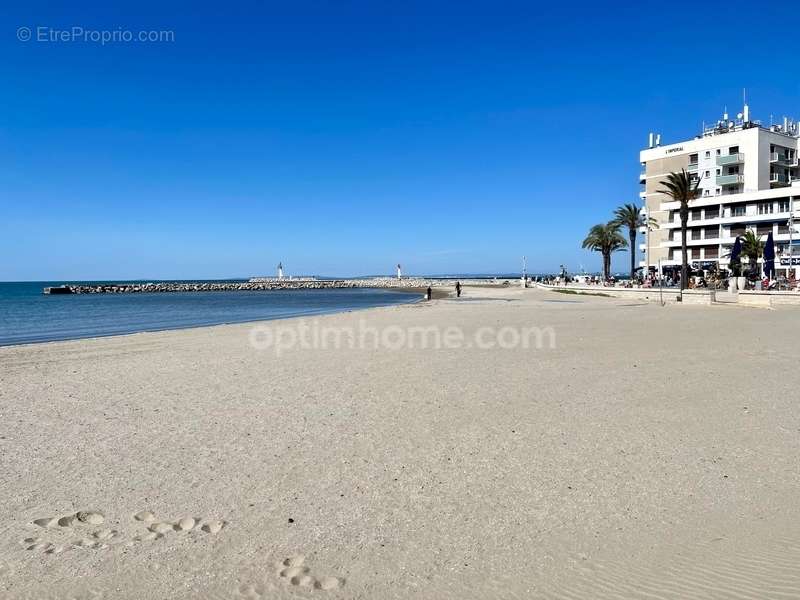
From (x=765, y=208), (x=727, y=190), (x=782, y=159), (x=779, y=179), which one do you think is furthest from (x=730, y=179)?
(x=782, y=159)

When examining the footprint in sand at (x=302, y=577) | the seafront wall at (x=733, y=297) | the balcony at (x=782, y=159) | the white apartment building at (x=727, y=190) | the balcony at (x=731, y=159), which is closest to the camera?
the footprint in sand at (x=302, y=577)

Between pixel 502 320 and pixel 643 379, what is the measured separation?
50.7 ft

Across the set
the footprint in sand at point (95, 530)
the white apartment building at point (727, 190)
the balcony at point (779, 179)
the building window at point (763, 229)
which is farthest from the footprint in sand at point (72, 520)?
the balcony at point (779, 179)

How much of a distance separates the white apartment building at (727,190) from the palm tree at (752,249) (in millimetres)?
3529

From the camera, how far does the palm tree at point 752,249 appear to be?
5512cm

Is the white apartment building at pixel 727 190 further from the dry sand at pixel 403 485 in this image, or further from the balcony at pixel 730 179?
the dry sand at pixel 403 485

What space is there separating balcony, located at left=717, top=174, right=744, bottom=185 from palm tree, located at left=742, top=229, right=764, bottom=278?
13466 mm

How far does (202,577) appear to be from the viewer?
4121 millimetres

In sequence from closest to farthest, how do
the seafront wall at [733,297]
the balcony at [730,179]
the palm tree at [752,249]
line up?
the seafront wall at [733,297] < the palm tree at [752,249] < the balcony at [730,179]

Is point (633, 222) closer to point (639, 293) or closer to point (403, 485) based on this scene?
point (639, 293)

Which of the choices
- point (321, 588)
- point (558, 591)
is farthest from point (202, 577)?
point (558, 591)

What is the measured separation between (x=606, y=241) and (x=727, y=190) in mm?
16169

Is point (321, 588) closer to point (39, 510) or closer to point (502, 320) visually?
point (39, 510)

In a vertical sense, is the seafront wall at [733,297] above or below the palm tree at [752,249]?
below
